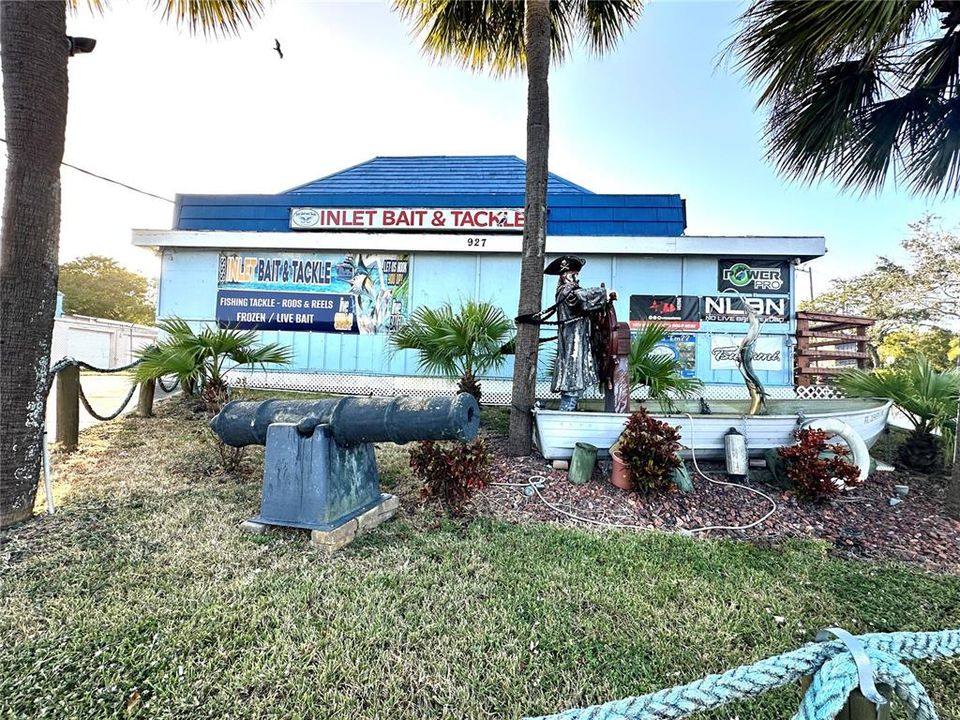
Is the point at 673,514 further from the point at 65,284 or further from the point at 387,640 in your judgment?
the point at 65,284

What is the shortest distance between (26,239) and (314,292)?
6828mm

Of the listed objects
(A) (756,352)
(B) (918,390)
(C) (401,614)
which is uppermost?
(A) (756,352)

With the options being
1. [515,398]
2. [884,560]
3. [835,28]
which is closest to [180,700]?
[515,398]

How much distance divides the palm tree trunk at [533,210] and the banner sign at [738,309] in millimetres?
5898

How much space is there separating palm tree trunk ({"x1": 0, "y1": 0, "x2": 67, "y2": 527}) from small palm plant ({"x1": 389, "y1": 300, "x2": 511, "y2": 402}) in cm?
393

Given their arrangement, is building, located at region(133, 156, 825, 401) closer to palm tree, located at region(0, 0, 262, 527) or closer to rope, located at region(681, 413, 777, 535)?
rope, located at region(681, 413, 777, 535)

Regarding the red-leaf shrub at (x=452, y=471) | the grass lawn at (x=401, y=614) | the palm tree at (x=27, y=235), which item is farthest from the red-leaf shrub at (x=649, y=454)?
the palm tree at (x=27, y=235)

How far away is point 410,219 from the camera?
34.6 feet

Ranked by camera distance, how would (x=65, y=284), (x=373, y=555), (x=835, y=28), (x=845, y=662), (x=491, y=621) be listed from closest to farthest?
(x=845, y=662) < (x=491, y=621) < (x=373, y=555) < (x=835, y=28) < (x=65, y=284)

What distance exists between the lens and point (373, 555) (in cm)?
316

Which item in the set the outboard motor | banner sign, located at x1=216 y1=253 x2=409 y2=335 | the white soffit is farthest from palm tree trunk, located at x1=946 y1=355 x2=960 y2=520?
banner sign, located at x1=216 y1=253 x2=409 y2=335

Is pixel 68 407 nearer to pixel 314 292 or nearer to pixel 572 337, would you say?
pixel 314 292

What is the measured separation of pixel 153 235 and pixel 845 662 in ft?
42.6

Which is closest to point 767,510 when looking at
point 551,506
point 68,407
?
point 551,506
